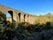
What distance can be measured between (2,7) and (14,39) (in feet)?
41.7

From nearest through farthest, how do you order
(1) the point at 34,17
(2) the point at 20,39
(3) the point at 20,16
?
(2) the point at 20,39
(3) the point at 20,16
(1) the point at 34,17

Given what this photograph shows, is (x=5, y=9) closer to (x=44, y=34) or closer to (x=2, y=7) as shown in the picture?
(x=2, y=7)

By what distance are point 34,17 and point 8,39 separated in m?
27.3

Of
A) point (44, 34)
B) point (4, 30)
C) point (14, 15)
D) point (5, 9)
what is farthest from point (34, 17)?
point (44, 34)

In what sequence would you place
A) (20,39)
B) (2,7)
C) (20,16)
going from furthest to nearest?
1. (20,16)
2. (2,7)
3. (20,39)

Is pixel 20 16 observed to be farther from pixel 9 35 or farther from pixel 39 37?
pixel 39 37

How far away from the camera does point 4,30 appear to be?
12195 mm

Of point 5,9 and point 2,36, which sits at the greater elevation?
point 5,9

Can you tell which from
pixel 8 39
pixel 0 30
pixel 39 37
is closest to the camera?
pixel 39 37

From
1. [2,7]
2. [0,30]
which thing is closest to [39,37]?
[0,30]

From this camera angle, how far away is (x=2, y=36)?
37.1 feet

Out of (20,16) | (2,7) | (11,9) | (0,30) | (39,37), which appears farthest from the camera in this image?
(20,16)

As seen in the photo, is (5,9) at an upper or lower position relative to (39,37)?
upper

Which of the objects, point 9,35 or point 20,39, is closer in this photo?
point 20,39
